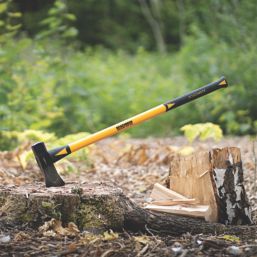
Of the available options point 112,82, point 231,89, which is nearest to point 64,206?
point 231,89

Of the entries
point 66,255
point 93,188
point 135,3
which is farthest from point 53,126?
point 135,3

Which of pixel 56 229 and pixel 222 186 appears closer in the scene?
pixel 56 229

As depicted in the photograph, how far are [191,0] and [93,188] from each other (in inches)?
375

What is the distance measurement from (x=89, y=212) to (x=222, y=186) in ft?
2.54

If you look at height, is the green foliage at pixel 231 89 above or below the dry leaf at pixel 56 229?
above

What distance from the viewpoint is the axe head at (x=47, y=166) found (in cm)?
280

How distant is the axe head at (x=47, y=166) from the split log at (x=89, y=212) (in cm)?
6

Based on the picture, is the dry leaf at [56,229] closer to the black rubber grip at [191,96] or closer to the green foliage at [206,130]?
the black rubber grip at [191,96]

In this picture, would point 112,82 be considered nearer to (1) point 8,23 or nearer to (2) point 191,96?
(1) point 8,23

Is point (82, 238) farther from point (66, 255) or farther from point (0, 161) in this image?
point (0, 161)

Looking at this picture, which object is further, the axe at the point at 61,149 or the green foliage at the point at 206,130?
the green foliage at the point at 206,130

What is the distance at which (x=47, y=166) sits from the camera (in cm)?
285

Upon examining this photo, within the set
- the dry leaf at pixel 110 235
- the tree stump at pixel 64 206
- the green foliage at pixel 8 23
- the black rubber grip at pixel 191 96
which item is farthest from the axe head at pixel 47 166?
the green foliage at pixel 8 23

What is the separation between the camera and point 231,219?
9.64 ft
